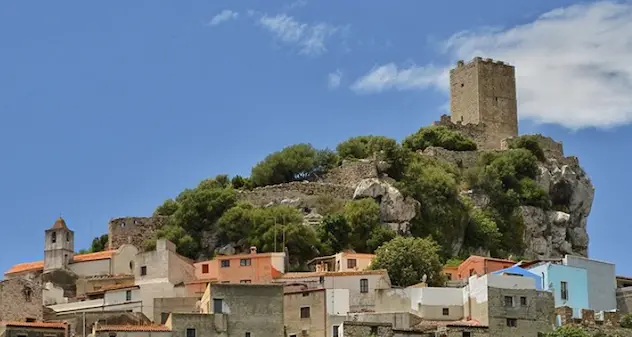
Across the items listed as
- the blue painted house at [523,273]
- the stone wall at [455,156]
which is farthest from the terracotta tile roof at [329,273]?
the stone wall at [455,156]

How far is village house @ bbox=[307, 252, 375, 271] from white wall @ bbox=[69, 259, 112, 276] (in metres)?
10.4

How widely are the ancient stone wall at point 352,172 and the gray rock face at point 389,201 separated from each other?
153 cm

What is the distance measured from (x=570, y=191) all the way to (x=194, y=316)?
1592 inches

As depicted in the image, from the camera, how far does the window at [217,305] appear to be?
56500mm

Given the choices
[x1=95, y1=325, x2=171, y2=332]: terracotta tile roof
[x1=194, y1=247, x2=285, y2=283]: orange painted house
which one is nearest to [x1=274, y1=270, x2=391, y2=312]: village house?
[x1=194, y1=247, x2=285, y2=283]: orange painted house

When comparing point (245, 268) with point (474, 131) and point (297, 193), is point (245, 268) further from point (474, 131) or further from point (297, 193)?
point (474, 131)

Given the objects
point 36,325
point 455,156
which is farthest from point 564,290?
point 455,156

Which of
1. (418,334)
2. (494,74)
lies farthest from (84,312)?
(494,74)

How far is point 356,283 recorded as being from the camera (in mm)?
62094

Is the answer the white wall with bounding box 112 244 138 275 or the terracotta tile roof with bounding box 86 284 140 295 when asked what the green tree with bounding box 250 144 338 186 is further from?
the terracotta tile roof with bounding box 86 284 140 295

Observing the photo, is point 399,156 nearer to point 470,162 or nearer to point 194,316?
point 470,162

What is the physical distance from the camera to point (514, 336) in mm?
56656

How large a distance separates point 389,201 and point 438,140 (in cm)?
1631

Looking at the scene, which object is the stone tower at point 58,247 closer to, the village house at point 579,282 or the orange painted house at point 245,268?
the orange painted house at point 245,268
